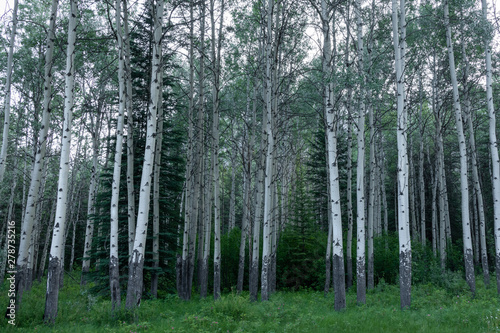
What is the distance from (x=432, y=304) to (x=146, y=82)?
12.2m

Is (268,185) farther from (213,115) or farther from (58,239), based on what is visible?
(58,239)

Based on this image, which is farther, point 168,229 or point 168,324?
point 168,229

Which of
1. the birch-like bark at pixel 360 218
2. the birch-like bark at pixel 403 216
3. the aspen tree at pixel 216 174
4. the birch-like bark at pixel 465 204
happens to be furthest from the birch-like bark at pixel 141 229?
the birch-like bark at pixel 465 204

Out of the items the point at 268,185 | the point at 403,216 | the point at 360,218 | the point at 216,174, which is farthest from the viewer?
the point at 216,174

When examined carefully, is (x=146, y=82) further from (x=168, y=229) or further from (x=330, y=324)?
(x=330, y=324)

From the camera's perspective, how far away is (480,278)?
15875mm

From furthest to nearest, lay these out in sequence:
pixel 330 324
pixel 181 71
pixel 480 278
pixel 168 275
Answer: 1. pixel 181 71
2. pixel 480 278
3. pixel 168 275
4. pixel 330 324

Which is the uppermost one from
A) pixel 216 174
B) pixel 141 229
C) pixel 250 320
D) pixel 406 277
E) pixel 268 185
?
pixel 216 174

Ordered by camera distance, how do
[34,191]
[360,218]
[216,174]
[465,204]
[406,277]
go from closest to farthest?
[34,191] < [406,277] < [360,218] < [465,204] < [216,174]

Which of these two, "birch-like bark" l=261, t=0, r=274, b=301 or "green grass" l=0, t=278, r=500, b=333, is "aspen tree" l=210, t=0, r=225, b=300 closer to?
"birch-like bark" l=261, t=0, r=274, b=301

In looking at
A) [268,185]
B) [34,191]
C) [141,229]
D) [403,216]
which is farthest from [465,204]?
[34,191]

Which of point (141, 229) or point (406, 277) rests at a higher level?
point (141, 229)

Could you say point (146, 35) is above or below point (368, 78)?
above

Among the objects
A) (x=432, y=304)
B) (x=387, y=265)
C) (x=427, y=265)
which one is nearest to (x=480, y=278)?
(x=427, y=265)
